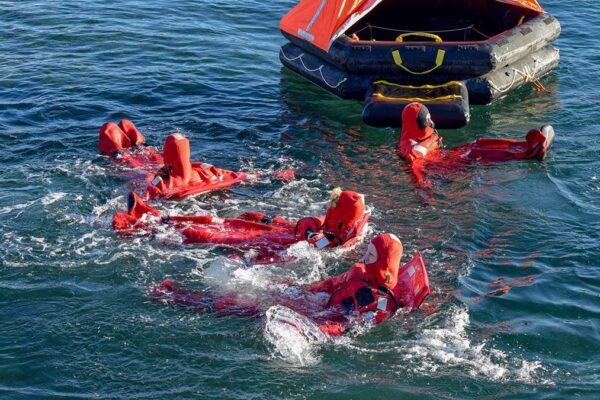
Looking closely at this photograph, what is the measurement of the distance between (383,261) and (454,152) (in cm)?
470

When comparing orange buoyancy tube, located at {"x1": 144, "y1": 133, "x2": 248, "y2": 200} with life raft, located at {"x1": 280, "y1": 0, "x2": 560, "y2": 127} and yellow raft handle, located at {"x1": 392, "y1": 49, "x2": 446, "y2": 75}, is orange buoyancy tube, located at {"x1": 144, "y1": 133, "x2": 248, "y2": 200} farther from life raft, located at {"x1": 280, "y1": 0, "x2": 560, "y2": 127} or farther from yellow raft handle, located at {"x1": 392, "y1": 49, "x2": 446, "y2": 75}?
yellow raft handle, located at {"x1": 392, "y1": 49, "x2": 446, "y2": 75}

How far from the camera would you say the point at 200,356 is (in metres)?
8.52

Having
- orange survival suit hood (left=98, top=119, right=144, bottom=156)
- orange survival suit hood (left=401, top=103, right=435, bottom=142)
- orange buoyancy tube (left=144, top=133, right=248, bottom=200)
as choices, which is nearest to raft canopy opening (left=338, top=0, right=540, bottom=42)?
orange survival suit hood (left=401, top=103, right=435, bottom=142)

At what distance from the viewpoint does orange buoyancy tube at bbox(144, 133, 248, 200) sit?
11.6m

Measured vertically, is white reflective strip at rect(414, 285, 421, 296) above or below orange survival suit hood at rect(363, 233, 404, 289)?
below

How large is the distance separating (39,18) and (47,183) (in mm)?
8670

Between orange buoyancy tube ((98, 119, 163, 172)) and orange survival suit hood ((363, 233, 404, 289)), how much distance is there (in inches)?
194

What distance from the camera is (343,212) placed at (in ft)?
33.6

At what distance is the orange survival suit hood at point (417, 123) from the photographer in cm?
1280

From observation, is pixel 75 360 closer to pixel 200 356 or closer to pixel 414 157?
pixel 200 356

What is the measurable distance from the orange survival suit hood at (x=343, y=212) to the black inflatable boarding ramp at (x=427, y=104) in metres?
3.89

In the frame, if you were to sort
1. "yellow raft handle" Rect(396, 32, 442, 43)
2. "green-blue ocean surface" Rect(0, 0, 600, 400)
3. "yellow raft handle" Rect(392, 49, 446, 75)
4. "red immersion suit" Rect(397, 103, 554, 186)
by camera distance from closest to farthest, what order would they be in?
"green-blue ocean surface" Rect(0, 0, 600, 400), "red immersion suit" Rect(397, 103, 554, 186), "yellow raft handle" Rect(392, 49, 446, 75), "yellow raft handle" Rect(396, 32, 442, 43)

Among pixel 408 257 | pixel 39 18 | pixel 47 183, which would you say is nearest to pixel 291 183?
pixel 408 257

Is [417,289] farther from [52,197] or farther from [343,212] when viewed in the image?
[52,197]
